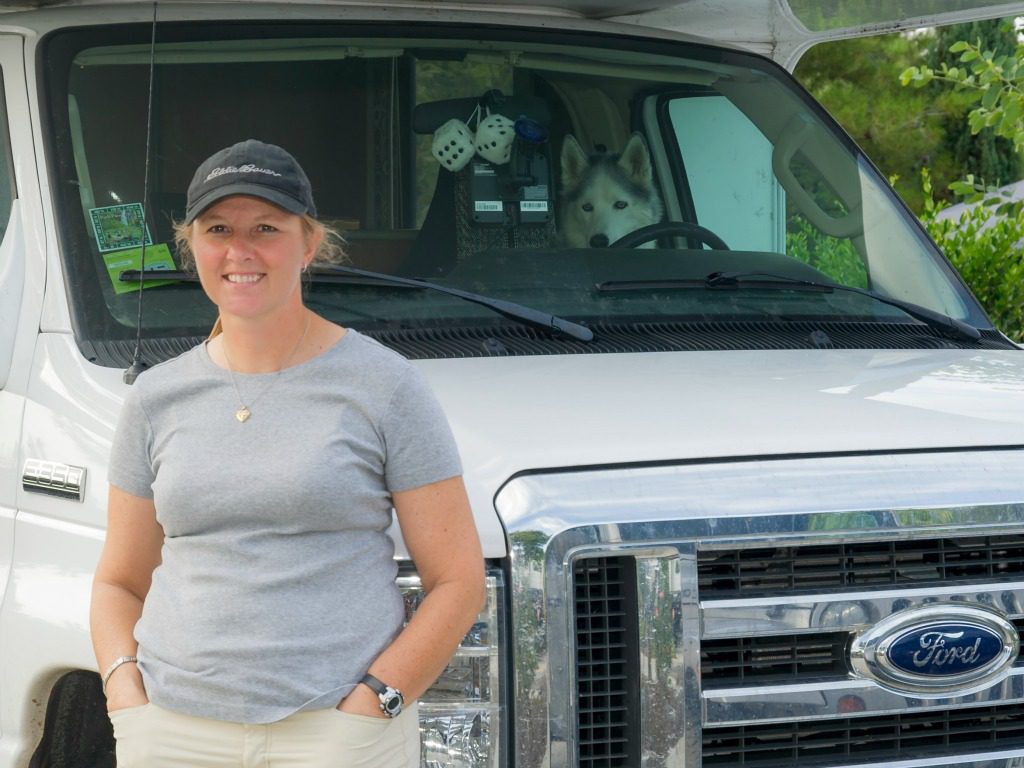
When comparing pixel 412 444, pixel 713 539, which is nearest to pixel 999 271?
pixel 713 539

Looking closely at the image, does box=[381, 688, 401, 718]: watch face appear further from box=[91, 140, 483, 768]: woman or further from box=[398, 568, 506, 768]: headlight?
box=[398, 568, 506, 768]: headlight

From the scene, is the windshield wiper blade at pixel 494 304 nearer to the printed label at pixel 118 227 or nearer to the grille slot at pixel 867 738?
the printed label at pixel 118 227

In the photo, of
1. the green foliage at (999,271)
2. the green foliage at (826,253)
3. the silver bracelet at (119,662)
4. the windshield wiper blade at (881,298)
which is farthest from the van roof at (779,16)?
the green foliage at (999,271)

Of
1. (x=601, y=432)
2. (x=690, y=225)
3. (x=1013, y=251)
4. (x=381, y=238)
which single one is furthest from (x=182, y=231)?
(x=1013, y=251)

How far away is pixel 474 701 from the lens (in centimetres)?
259

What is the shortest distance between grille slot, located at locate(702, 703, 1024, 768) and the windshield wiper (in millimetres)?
979

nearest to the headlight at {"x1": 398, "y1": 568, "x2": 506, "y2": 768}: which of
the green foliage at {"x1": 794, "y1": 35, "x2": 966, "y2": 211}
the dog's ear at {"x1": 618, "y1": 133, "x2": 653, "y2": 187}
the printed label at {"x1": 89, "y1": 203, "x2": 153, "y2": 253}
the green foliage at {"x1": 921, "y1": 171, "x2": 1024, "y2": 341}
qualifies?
the printed label at {"x1": 89, "y1": 203, "x2": 153, "y2": 253}

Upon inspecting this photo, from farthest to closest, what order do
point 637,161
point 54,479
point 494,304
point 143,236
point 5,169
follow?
point 637,161 < point 5,169 < point 494,304 < point 143,236 < point 54,479

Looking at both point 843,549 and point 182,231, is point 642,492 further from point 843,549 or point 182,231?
point 182,231

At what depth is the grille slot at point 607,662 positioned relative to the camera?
263 cm

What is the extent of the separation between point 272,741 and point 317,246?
2.49 ft

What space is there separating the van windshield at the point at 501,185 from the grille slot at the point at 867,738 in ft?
3.13

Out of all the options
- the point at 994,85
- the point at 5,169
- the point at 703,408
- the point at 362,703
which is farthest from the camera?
the point at 994,85

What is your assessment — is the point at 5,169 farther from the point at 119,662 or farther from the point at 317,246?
the point at 119,662
